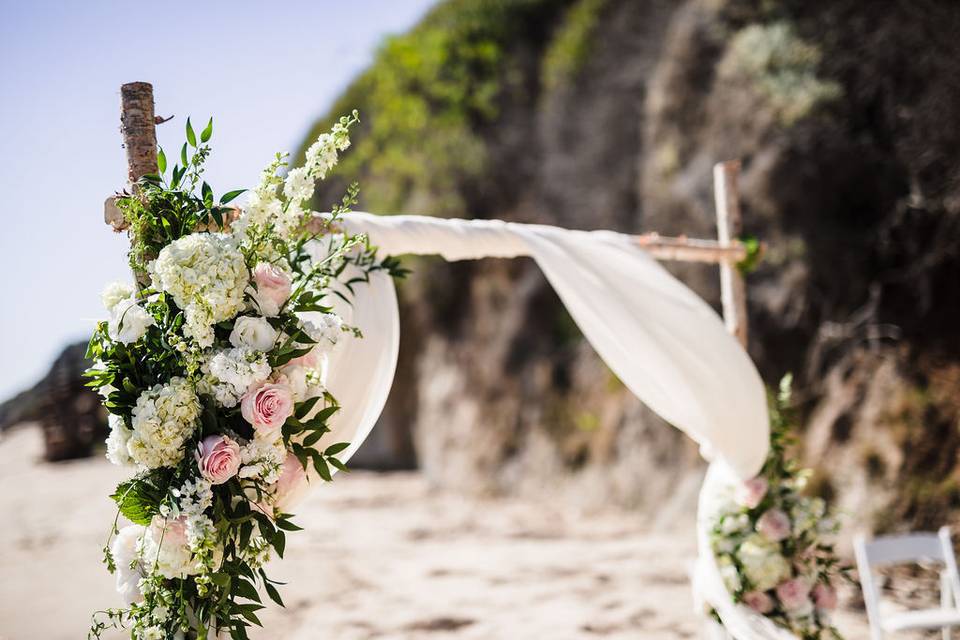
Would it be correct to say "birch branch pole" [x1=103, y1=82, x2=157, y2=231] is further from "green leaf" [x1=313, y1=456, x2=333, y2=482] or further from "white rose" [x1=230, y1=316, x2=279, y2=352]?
"green leaf" [x1=313, y1=456, x2=333, y2=482]

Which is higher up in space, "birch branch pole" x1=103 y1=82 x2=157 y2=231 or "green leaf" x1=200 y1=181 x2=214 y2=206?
"birch branch pole" x1=103 y1=82 x2=157 y2=231

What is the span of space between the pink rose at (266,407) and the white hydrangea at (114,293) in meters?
0.43

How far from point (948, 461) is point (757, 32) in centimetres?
373

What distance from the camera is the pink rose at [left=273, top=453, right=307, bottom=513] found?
217cm

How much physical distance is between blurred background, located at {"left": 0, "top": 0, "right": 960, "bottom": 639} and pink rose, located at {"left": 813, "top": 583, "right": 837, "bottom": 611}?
4.04 feet

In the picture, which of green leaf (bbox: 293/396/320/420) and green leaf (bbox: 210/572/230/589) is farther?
green leaf (bbox: 293/396/320/420)

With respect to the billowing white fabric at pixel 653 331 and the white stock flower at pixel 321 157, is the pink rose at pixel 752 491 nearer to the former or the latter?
the billowing white fabric at pixel 653 331

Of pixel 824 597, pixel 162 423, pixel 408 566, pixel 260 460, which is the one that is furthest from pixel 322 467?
pixel 408 566

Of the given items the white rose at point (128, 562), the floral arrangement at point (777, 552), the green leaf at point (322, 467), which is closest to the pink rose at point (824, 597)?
the floral arrangement at point (777, 552)

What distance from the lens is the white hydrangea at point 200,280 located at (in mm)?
1961

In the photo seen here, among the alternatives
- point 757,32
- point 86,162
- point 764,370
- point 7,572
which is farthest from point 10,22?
point 764,370

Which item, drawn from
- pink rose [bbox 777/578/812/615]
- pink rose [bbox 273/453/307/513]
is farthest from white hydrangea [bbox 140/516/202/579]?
pink rose [bbox 777/578/812/615]

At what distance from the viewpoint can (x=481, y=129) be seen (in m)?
9.30

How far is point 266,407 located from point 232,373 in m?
0.12
